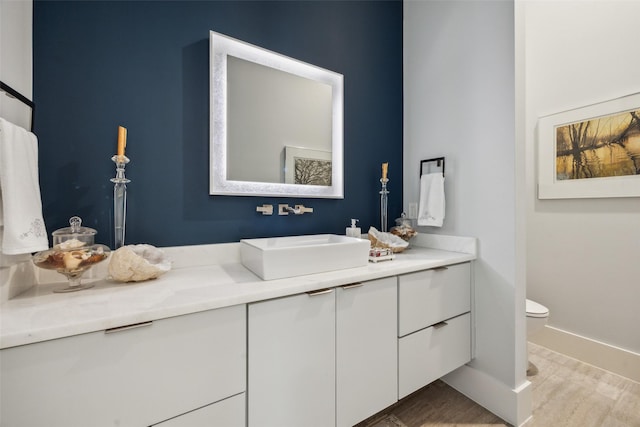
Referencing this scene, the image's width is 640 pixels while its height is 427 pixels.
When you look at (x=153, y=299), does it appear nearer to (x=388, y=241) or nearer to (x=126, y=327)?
(x=126, y=327)

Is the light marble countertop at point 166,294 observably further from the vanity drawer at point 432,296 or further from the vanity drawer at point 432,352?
the vanity drawer at point 432,352

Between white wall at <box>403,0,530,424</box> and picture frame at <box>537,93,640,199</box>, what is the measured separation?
0.98 metres

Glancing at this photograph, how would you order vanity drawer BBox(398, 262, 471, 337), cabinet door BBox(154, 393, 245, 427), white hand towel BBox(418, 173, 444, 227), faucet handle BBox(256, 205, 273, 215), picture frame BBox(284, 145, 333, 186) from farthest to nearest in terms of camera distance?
1. white hand towel BBox(418, 173, 444, 227)
2. picture frame BBox(284, 145, 333, 186)
3. faucet handle BBox(256, 205, 273, 215)
4. vanity drawer BBox(398, 262, 471, 337)
5. cabinet door BBox(154, 393, 245, 427)

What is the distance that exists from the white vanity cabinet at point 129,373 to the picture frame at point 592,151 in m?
2.46

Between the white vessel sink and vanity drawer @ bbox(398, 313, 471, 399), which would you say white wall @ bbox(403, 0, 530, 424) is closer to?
vanity drawer @ bbox(398, 313, 471, 399)

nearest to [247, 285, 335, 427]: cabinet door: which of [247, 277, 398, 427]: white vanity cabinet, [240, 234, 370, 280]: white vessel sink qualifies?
[247, 277, 398, 427]: white vanity cabinet

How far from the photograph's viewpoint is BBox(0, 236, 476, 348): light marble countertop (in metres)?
0.65

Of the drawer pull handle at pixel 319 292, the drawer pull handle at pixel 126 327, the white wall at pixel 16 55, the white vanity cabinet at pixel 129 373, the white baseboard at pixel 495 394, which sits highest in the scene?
the white wall at pixel 16 55

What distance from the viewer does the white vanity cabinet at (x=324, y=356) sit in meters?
0.91

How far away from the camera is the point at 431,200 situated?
175cm

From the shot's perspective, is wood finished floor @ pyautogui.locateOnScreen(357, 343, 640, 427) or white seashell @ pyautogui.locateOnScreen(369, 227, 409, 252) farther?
white seashell @ pyautogui.locateOnScreen(369, 227, 409, 252)

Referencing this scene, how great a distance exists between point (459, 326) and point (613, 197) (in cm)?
143

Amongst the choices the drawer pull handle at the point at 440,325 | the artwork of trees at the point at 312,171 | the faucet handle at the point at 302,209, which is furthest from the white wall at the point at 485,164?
the faucet handle at the point at 302,209

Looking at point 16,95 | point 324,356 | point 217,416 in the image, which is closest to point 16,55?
point 16,95
